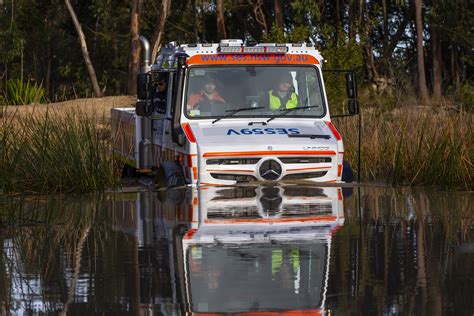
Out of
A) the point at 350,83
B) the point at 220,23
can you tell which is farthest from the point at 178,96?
the point at 220,23

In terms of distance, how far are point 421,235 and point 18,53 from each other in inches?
1869

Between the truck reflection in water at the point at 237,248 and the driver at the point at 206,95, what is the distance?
1.31 m

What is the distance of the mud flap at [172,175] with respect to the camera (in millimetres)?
14891

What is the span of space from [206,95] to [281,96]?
0.92 meters

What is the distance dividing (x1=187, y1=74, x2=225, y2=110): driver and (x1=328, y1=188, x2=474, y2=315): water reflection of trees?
2.64 m

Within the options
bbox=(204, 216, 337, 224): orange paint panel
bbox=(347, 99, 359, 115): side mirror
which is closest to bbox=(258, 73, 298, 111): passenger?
bbox=(347, 99, 359, 115): side mirror

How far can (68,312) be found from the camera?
7.26m

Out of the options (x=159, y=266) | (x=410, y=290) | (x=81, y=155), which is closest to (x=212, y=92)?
(x=81, y=155)

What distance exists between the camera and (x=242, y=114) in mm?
15852

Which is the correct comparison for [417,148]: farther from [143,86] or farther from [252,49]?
[143,86]

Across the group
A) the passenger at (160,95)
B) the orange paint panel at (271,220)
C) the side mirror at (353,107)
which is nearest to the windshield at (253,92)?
the side mirror at (353,107)

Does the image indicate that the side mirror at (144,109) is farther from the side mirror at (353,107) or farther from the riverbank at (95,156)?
the side mirror at (353,107)

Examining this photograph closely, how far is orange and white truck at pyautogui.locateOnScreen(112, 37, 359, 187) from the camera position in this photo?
14844 millimetres

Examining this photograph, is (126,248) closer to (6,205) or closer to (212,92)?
(6,205)
